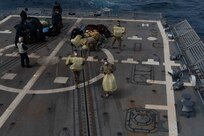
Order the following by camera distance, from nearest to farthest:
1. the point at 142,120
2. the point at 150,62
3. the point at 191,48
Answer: the point at 142,120 → the point at 150,62 → the point at 191,48

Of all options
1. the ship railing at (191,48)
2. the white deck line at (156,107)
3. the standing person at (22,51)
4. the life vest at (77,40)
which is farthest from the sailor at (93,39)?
the white deck line at (156,107)

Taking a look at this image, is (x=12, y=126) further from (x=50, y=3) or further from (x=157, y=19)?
(x=50, y=3)

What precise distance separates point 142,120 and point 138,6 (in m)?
39.4

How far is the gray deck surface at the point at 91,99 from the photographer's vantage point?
18.2 meters

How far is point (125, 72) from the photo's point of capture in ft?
81.6

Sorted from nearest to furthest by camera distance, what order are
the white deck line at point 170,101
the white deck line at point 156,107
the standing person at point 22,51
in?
the white deck line at point 170,101, the white deck line at point 156,107, the standing person at point 22,51

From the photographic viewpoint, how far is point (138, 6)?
56.2 metres

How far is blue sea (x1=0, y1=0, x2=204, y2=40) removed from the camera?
2099 inches

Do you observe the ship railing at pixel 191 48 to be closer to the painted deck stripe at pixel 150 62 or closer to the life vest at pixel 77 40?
the painted deck stripe at pixel 150 62

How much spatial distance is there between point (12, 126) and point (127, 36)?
1609 cm

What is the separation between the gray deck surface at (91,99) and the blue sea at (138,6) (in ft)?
81.4

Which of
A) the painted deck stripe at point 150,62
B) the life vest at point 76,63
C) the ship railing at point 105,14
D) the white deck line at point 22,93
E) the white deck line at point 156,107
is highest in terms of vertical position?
the ship railing at point 105,14

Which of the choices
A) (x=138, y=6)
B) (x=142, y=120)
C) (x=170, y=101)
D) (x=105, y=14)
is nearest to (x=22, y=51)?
(x=142, y=120)

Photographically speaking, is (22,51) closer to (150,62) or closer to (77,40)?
(77,40)
